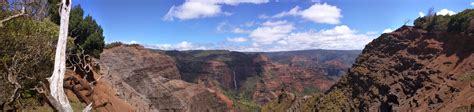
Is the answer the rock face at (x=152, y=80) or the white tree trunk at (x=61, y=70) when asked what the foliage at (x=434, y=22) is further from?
the white tree trunk at (x=61, y=70)

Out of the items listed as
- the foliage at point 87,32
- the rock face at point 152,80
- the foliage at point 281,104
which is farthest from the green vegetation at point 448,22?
the foliage at point 87,32

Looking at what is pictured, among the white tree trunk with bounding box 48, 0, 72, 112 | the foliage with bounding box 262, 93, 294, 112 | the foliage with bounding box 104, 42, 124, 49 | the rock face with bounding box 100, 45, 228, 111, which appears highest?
the foliage with bounding box 104, 42, 124, 49

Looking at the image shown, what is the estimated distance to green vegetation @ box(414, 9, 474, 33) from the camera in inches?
4296

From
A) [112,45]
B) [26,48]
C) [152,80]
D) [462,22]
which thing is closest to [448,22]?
[462,22]

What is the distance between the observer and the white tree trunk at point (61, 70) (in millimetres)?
12070

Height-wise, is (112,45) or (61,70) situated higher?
(112,45)

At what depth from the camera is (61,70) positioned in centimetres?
1280

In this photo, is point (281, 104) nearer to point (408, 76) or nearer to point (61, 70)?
point (408, 76)

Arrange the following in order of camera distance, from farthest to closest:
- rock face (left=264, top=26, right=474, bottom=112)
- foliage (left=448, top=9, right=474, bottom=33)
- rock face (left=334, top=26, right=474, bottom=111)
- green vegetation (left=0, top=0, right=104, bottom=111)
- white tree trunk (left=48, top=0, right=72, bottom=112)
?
foliage (left=448, top=9, right=474, bottom=33) < rock face (left=334, top=26, right=474, bottom=111) < rock face (left=264, top=26, right=474, bottom=112) < green vegetation (left=0, top=0, right=104, bottom=111) < white tree trunk (left=48, top=0, right=72, bottom=112)

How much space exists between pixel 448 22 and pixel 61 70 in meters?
117

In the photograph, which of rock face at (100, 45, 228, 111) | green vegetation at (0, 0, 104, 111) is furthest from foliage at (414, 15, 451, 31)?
green vegetation at (0, 0, 104, 111)

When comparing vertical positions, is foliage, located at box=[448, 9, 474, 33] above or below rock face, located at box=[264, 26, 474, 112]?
above

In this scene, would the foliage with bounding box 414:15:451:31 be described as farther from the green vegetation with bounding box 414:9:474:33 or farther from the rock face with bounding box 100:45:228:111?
the rock face with bounding box 100:45:228:111

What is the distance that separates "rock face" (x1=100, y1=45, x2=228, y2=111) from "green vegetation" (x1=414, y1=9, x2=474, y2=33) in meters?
60.0
